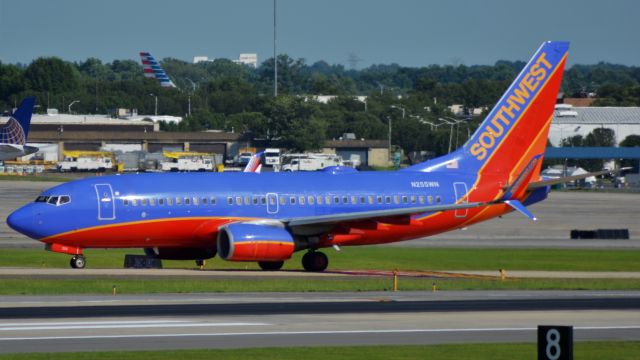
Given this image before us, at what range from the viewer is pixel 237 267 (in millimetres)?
60844

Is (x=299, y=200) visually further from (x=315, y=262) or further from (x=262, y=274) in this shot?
(x=262, y=274)

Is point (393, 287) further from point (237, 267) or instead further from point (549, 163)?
point (549, 163)

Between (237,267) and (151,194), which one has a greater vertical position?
(151,194)

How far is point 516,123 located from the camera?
62719 mm

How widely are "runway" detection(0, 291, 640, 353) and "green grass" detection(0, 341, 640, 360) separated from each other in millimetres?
899

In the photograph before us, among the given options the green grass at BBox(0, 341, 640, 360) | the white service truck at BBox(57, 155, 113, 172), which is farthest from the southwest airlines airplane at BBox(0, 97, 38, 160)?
the green grass at BBox(0, 341, 640, 360)

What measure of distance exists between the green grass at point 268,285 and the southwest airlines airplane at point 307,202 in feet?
14.7

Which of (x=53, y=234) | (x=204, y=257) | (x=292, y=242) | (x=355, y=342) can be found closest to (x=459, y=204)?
(x=292, y=242)

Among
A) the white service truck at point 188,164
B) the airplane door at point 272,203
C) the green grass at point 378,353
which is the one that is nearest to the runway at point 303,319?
the green grass at point 378,353

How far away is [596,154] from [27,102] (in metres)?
69.4

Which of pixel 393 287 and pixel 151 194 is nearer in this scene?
pixel 393 287

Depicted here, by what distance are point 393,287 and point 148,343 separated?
17.4 meters

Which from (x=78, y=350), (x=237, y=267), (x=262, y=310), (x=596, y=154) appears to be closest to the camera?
(x=78, y=350)

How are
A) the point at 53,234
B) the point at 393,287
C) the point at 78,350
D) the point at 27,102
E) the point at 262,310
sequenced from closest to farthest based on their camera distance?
the point at 78,350 < the point at 262,310 < the point at 393,287 < the point at 53,234 < the point at 27,102
